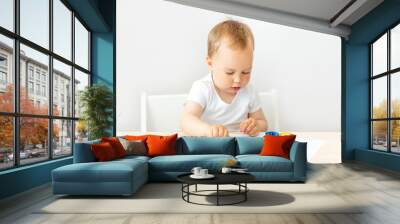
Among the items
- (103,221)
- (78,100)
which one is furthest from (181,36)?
(103,221)

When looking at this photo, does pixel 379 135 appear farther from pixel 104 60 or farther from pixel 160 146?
pixel 104 60

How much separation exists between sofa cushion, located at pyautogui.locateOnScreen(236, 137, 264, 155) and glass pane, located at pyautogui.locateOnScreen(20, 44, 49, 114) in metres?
3.16

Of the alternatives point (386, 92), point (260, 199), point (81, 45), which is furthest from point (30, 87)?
point (386, 92)

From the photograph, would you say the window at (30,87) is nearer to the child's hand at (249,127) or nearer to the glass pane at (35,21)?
the glass pane at (35,21)

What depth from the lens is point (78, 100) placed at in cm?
750

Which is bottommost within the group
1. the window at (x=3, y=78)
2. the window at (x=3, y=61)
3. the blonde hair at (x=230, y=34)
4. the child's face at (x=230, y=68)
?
the window at (x=3, y=78)

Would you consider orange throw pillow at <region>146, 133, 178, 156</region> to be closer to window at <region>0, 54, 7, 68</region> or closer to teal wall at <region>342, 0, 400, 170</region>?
window at <region>0, 54, 7, 68</region>

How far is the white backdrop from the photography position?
28.3ft

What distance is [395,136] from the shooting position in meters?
7.81

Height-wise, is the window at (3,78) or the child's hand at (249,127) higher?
the window at (3,78)

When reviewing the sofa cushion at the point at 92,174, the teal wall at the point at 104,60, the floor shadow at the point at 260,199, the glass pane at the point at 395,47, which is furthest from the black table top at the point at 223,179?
the glass pane at the point at 395,47

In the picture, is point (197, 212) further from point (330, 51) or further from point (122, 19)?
point (330, 51)

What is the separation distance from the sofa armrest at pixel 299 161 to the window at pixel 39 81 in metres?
3.75

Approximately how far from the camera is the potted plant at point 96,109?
754 cm
